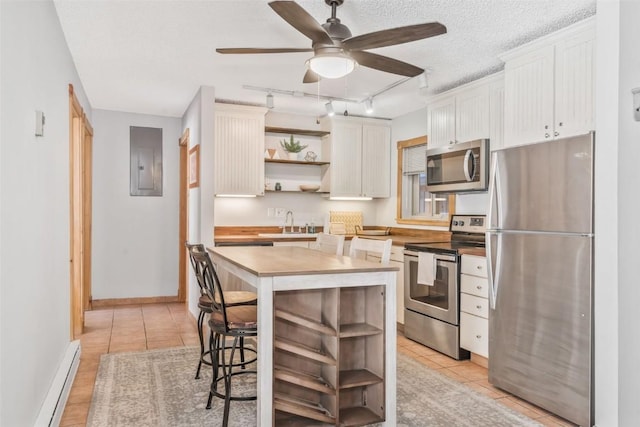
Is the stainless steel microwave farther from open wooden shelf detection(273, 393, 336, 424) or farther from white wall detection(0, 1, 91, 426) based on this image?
white wall detection(0, 1, 91, 426)

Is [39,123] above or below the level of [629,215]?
above

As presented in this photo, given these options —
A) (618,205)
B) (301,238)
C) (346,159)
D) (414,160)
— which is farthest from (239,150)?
(618,205)

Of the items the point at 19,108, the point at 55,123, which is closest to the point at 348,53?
the point at 19,108

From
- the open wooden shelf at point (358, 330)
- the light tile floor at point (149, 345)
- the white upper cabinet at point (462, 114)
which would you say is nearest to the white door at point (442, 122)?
the white upper cabinet at point (462, 114)

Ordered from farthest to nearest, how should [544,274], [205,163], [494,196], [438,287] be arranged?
1. [205,163]
2. [438,287]
3. [494,196]
4. [544,274]

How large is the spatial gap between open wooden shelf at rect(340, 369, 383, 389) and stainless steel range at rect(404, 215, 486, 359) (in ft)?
5.01

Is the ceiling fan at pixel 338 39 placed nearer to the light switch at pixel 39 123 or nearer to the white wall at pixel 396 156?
the light switch at pixel 39 123

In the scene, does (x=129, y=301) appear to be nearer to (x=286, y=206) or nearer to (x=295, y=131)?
(x=286, y=206)

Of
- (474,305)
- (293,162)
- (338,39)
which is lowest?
(474,305)

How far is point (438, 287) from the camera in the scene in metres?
3.99

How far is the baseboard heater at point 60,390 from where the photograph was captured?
2.36 metres

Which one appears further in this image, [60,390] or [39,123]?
[60,390]

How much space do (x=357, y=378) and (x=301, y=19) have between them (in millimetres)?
1911

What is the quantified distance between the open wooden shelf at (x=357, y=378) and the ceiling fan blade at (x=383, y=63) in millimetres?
1836
